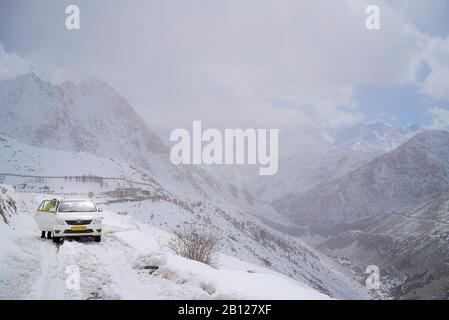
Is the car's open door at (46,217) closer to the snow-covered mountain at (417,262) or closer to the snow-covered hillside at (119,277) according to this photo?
the snow-covered hillside at (119,277)

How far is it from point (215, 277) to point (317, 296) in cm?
292

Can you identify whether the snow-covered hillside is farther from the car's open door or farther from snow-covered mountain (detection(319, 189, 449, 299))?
snow-covered mountain (detection(319, 189, 449, 299))

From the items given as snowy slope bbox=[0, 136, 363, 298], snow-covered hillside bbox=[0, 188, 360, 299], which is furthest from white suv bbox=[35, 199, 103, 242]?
snowy slope bbox=[0, 136, 363, 298]

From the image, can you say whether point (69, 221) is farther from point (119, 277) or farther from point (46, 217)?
point (119, 277)

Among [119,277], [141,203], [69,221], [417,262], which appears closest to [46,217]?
[69,221]

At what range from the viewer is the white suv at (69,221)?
55.4ft

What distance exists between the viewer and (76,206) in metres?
18.8

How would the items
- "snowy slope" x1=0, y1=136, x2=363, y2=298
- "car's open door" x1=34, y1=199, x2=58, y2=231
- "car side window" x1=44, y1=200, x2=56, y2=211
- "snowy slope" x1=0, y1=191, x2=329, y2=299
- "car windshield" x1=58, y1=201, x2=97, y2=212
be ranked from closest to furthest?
"snowy slope" x1=0, y1=191, x2=329, y2=299, "car's open door" x1=34, y1=199, x2=58, y2=231, "car windshield" x1=58, y1=201, x2=97, y2=212, "car side window" x1=44, y1=200, x2=56, y2=211, "snowy slope" x1=0, y1=136, x2=363, y2=298

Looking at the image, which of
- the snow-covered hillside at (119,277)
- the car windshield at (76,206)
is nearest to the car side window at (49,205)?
the car windshield at (76,206)

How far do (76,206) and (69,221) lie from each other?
1.91 m

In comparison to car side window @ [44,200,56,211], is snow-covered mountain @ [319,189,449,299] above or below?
below

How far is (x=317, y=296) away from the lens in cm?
1003

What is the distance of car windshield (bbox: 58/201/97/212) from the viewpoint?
18.2 metres
